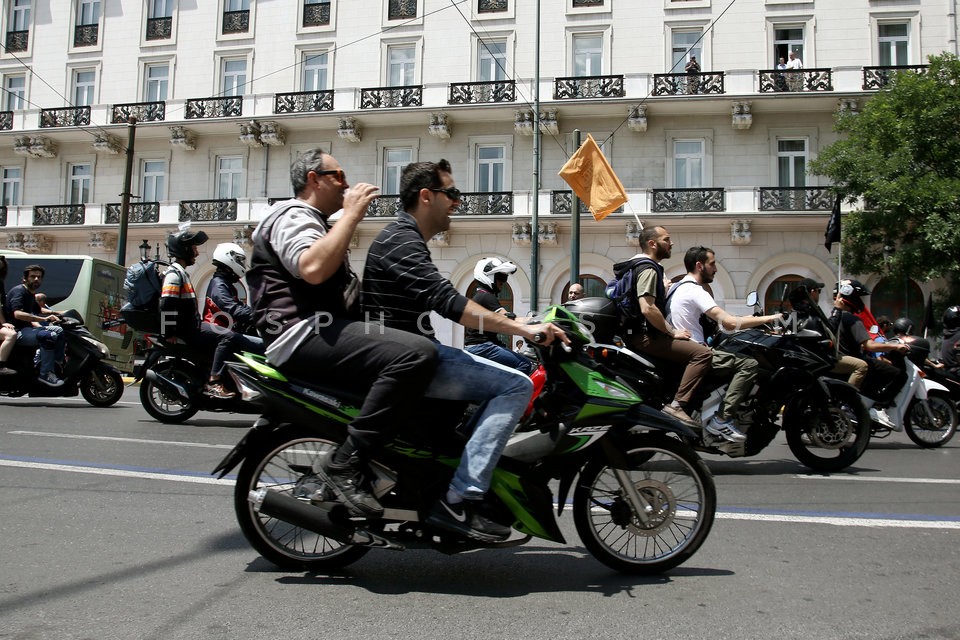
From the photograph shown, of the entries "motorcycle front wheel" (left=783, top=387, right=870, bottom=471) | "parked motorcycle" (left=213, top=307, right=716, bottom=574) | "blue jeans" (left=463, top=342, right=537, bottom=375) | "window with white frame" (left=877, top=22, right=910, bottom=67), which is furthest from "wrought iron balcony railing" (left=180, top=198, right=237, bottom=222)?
"parked motorcycle" (left=213, top=307, right=716, bottom=574)

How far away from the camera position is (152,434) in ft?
25.7

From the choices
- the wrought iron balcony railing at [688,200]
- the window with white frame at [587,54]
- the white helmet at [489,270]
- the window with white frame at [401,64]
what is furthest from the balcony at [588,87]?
Result: the white helmet at [489,270]

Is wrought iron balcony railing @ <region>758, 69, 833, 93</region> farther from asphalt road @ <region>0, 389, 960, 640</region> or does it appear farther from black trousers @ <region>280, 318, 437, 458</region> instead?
black trousers @ <region>280, 318, 437, 458</region>

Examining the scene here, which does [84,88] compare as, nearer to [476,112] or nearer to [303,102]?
[303,102]

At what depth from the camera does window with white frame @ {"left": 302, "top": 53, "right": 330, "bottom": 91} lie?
29.0 meters

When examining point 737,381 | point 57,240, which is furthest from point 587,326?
point 57,240

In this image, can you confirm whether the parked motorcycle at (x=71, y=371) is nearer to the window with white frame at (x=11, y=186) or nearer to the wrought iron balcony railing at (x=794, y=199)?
the wrought iron balcony railing at (x=794, y=199)

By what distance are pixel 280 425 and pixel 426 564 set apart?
0.94m

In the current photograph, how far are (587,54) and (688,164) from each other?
16.4 feet

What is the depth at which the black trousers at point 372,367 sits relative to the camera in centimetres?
323

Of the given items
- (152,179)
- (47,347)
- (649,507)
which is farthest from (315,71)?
(649,507)

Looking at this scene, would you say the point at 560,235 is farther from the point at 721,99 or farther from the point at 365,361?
the point at 365,361

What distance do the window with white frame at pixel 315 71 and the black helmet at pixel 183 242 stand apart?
21565 mm

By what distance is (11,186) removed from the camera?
3189 centimetres
